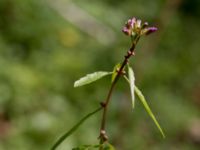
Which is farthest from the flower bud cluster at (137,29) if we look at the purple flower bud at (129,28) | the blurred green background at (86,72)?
the blurred green background at (86,72)

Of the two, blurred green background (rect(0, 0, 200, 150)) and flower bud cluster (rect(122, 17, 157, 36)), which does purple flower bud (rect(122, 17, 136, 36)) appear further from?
blurred green background (rect(0, 0, 200, 150))

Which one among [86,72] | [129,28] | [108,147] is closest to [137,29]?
[129,28]

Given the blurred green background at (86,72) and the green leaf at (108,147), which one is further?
the blurred green background at (86,72)

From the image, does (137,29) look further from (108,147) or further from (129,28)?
(108,147)

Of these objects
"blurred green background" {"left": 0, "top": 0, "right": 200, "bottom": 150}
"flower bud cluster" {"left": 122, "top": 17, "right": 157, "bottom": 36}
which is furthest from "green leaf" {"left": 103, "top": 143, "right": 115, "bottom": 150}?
"blurred green background" {"left": 0, "top": 0, "right": 200, "bottom": 150}

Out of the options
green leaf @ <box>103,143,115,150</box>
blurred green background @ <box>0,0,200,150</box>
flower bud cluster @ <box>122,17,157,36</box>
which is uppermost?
blurred green background @ <box>0,0,200,150</box>

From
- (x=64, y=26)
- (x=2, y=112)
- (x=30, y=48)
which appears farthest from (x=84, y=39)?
(x=2, y=112)

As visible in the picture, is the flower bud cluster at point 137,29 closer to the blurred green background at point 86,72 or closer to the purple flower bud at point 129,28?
the purple flower bud at point 129,28

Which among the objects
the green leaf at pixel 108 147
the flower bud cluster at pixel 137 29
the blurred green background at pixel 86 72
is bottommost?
the green leaf at pixel 108 147
